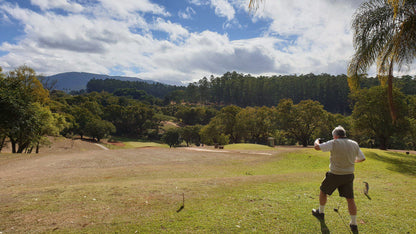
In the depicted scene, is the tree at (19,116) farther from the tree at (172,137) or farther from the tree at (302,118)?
the tree at (172,137)

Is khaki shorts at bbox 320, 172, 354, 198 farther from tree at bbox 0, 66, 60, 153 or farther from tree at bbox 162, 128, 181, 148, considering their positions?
tree at bbox 162, 128, 181, 148

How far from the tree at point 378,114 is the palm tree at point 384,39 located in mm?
18088

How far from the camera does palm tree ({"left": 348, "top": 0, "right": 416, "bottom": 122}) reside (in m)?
9.87

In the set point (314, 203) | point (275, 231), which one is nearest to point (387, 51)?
point (314, 203)

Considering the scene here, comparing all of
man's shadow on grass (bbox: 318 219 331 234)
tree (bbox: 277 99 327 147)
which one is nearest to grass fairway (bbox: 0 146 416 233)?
man's shadow on grass (bbox: 318 219 331 234)

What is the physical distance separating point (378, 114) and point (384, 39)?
813 inches

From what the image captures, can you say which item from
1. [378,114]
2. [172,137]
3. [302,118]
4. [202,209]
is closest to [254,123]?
[302,118]

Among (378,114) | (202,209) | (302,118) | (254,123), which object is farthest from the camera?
(254,123)

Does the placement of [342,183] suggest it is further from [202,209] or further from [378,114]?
[378,114]

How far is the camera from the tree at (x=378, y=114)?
1037 inches

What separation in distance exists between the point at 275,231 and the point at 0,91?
28.2m

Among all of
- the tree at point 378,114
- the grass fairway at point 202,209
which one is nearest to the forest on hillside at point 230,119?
the tree at point 378,114

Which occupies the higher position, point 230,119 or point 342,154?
point 230,119

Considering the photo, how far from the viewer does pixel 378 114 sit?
2753 centimetres
